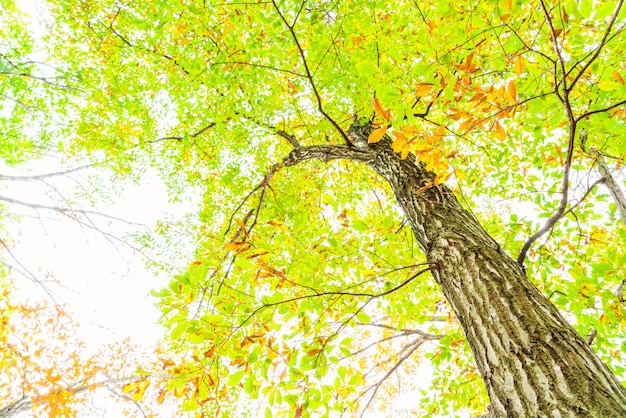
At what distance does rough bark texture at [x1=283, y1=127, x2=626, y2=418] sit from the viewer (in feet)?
3.81

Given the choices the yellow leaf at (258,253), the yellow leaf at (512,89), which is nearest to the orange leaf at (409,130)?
the yellow leaf at (512,89)

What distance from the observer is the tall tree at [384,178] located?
4.30ft

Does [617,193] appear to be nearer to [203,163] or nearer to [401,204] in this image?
A: [401,204]

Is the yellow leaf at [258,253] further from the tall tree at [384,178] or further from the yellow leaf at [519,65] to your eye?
the yellow leaf at [519,65]

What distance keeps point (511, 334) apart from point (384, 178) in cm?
221

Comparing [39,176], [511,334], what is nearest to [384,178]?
[511,334]

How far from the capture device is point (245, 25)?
3.16 m

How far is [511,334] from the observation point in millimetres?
1438

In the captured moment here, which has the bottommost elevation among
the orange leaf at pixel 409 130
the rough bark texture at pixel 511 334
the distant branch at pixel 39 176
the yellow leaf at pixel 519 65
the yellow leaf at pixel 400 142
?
the rough bark texture at pixel 511 334

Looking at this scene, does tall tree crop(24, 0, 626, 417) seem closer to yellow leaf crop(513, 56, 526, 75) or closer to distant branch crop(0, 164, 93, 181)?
yellow leaf crop(513, 56, 526, 75)

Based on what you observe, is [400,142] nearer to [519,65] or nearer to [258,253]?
[519,65]

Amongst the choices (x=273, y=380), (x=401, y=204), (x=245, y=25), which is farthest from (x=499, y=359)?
(x=245, y=25)

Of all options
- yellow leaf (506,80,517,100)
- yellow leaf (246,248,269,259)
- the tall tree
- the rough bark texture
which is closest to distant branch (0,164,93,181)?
the tall tree

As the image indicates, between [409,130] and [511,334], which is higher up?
[409,130]
